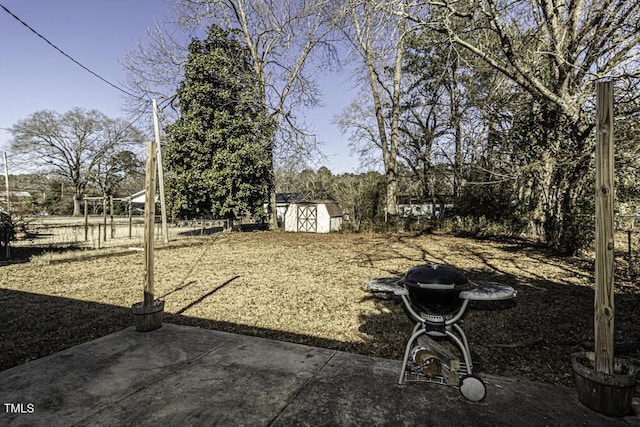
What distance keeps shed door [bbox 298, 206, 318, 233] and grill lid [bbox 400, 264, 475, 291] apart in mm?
16761

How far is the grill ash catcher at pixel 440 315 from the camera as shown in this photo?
7.20 feet

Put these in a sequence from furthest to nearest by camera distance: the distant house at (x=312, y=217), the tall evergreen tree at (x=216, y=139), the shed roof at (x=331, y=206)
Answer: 1. the shed roof at (x=331, y=206)
2. the distant house at (x=312, y=217)
3. the tall evergreen tree at (x=216, y=139)

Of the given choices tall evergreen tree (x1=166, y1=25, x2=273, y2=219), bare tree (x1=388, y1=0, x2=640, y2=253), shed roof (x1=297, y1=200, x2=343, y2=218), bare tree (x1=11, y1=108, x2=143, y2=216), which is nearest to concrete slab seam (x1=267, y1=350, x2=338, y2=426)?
bare tree (x1=388, y1=0, x2=640, y2=253)

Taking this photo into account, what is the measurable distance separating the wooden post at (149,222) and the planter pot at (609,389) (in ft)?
13.5

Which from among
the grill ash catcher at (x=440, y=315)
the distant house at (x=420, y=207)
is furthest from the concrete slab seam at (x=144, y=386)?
the distant house at (x=420, y=207)

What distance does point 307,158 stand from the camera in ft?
57.7

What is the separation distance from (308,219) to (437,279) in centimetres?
1713

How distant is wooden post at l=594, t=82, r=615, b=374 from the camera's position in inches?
83.0

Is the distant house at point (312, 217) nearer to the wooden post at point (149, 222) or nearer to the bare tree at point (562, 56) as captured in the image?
the bare tree at point (562, 56)

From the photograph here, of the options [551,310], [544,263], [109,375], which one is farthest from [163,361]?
[544,263]

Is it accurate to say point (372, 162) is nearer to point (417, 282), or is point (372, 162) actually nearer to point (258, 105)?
point (258, 105)

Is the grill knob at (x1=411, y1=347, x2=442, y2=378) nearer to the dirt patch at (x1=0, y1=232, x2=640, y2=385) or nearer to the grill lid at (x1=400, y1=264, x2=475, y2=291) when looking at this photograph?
the grill lid at (x1=400, y1=264, x2=475, y2=291)

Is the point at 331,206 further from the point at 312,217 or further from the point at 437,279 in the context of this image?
the point at 437,279

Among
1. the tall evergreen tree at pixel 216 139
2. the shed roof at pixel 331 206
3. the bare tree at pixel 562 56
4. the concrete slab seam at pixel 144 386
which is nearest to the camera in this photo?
the concrete slab seam at pixel 144 386
